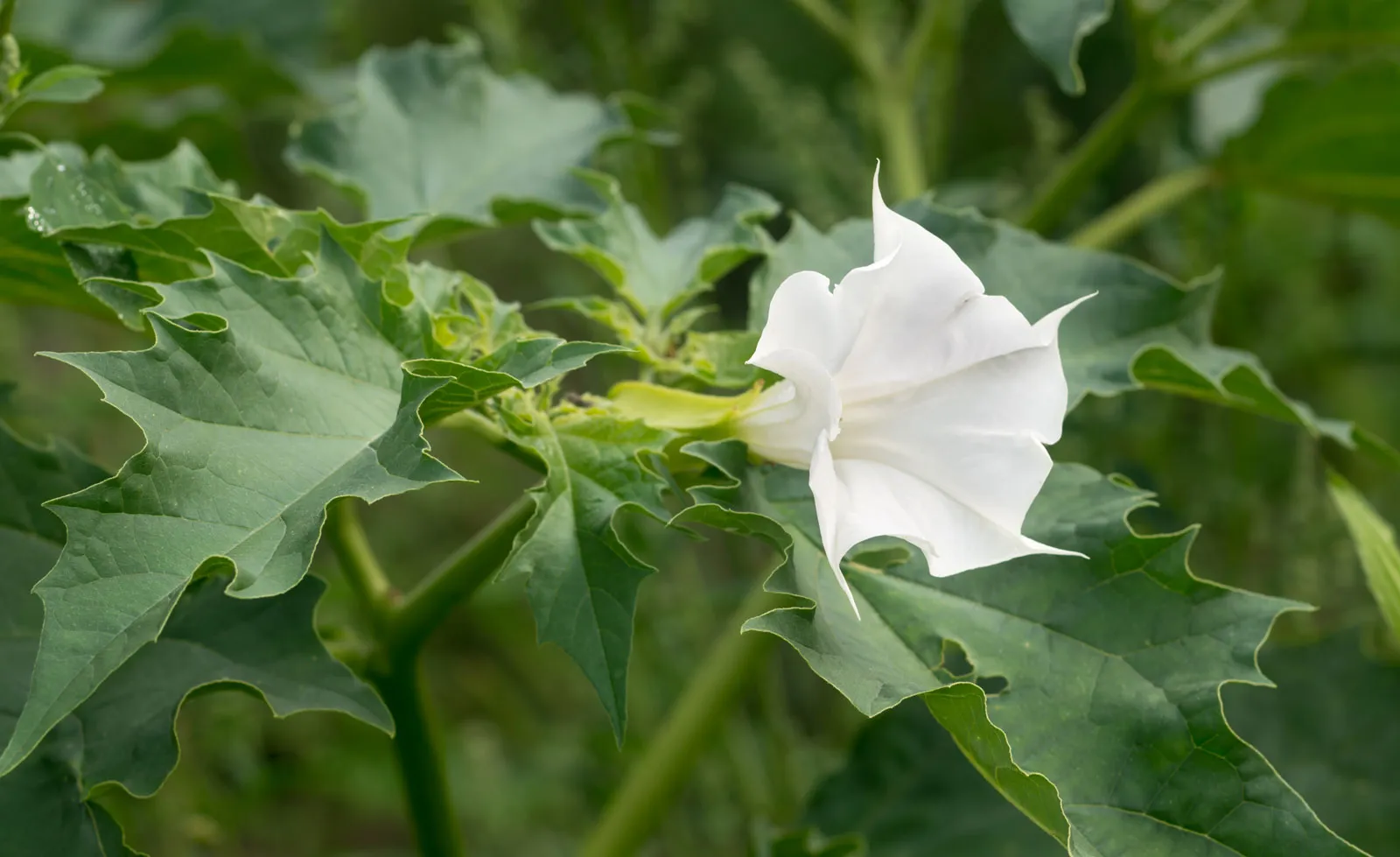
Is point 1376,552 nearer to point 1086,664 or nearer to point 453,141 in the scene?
point 1086,664

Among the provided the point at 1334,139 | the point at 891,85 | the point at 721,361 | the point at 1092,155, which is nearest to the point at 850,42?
the point at 891,85

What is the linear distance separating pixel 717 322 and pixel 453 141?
612 mm

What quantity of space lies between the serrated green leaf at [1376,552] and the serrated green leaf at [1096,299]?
0.04m

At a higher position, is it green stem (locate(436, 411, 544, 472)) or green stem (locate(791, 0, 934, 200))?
green stem (locate(436, 411, 544, 472))

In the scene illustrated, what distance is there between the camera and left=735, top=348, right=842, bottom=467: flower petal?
0.42 meters

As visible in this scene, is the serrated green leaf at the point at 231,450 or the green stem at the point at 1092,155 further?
the green stem at the point at 1092,155

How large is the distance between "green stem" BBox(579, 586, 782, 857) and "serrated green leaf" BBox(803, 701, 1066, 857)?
11cm

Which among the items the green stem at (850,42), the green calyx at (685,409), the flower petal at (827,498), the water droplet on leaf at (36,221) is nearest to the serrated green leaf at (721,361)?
the green calyx at (685,409)

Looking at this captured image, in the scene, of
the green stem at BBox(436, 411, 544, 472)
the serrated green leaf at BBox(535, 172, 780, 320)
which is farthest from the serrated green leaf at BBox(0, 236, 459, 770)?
the serrated green leaf at BBox(535, 172, 780, 320)

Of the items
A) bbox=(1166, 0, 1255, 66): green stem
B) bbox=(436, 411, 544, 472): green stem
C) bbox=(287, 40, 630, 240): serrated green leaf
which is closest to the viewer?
bbox=(436, 411, 544, 472): green stem

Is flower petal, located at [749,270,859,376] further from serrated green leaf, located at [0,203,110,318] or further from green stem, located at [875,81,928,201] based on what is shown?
green stem, located at [875,81,928,201]

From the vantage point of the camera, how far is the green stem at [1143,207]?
0.90 m

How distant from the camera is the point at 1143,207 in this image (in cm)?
91

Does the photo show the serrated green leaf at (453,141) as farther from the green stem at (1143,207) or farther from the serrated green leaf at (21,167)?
the green stem at (1143,207)
